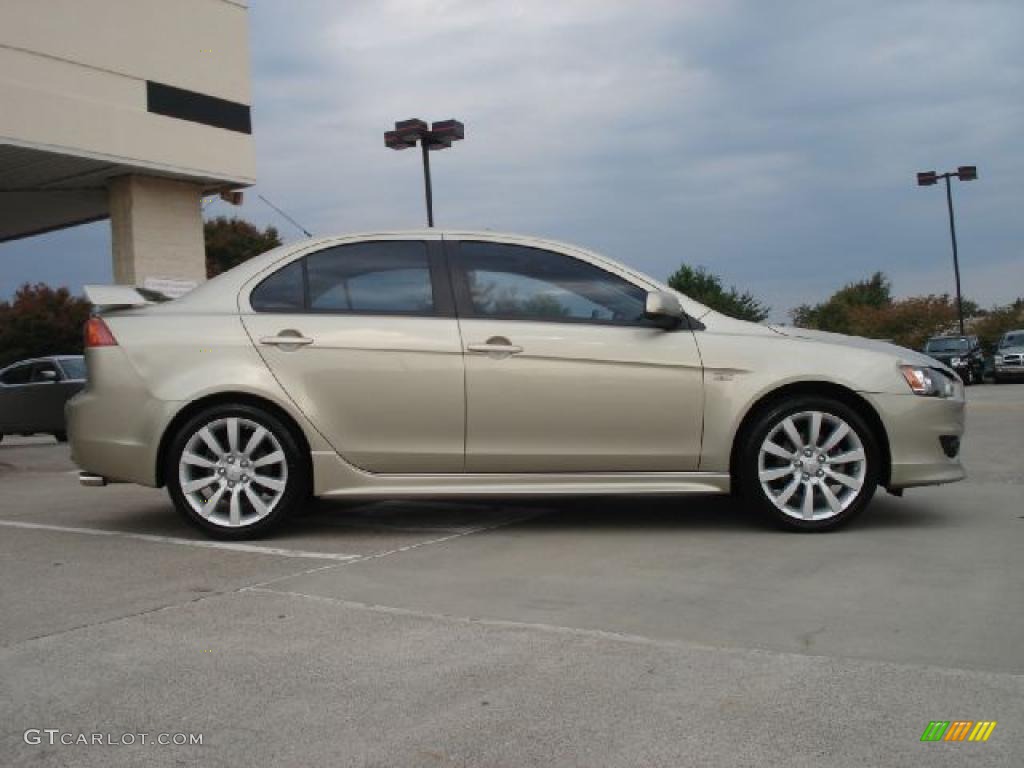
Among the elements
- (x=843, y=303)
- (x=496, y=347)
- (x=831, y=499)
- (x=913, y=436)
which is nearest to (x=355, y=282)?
(x=496, y=347)

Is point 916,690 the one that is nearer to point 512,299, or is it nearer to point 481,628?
point 481,628

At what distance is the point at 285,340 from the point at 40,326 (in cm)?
4841

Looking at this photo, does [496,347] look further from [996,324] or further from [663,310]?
[996,324]

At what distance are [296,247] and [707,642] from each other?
3.41 metres

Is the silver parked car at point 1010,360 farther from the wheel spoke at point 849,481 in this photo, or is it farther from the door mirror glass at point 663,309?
the door mirror glass at point 663,309

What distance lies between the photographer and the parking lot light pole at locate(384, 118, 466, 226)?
18219 millimetres

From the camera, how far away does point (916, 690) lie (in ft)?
10.4

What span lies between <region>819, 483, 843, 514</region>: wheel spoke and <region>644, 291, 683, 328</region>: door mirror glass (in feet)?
3.87

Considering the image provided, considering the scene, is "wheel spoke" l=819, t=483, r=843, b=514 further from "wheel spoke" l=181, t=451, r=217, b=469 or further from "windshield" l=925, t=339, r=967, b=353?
"windshield" l=925, t=339, r=967, b=353

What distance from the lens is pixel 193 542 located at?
18.9 feet

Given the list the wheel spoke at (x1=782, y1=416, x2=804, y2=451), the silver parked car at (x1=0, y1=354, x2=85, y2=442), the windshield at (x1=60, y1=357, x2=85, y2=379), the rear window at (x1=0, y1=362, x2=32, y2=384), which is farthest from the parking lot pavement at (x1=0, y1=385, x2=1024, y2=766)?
the rear window at (x1=0, y1=362, x2=32, y2=384)

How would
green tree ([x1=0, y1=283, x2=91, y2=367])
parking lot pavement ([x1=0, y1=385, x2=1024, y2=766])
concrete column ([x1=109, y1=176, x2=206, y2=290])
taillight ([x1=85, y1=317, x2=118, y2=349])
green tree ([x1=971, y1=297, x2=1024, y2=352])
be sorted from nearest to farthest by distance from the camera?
parking lot pavement ([x1=0, y1=385, x2=1024, y2=766]), taillight ([x1=85, y1=317, x2=118, y2=349]), concrete column ([x1=109, y1=176, x2=206, y2=290]), green tree ([x1=971, y1=297, x2=1024, y2=352]), green tree ([x1=0, y1=283, x2=91, y2=367])

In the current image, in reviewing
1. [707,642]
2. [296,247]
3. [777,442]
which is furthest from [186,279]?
[707,642]

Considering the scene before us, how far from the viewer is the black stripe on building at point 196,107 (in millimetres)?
18703
